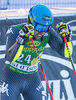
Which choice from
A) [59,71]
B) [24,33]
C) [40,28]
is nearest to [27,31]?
[24,33]

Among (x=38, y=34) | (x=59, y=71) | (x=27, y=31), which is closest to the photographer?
(x=27, y=31)

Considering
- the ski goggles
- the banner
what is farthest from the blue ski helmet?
the banner

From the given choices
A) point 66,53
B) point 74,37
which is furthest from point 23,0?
point 66,53

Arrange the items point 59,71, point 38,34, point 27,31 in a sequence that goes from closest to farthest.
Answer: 1. point 27,31
2. point 38,34
3. point 59,71

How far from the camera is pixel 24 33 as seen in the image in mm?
3441

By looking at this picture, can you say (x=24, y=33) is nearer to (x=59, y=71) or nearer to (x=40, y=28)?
(x=40, y=28)

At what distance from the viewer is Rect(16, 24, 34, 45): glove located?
343cm

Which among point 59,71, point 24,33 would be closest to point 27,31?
point 24,33

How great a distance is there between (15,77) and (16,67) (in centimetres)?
13

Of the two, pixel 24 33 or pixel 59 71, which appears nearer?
pixel 24 33

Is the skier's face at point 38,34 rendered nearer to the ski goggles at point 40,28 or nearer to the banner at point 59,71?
the ski goggles at point 40,28

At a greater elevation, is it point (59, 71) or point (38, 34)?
point (38, 34)

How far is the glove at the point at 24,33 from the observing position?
11.3 ft

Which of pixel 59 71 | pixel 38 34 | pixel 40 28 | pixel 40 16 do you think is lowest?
pixel 59 71
